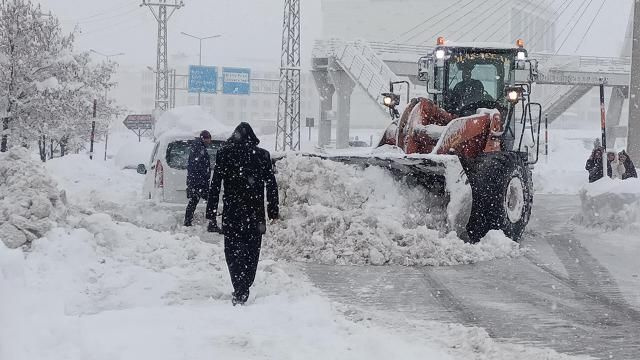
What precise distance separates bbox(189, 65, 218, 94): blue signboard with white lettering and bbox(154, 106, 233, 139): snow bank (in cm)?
3644

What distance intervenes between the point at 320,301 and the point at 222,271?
1655 millimetres

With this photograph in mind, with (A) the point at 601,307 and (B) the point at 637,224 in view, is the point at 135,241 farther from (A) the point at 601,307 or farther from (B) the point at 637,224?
(B) the point at 637,224

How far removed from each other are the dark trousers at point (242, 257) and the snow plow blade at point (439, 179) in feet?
12.8

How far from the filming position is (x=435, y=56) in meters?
12.8

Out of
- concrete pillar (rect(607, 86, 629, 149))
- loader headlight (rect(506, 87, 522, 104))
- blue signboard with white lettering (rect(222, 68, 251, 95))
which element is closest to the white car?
loader headlight (rect(506, 87, 522, 104))

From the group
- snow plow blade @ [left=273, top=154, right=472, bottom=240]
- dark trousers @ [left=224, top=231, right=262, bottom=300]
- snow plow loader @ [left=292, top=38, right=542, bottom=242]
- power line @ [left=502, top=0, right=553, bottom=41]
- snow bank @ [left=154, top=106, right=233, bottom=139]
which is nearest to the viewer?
dark trousers @ [left=224, top=231, right=262, bottom=300]

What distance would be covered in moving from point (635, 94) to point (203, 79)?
39753 millimetres

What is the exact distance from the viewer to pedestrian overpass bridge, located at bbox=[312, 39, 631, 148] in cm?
3809

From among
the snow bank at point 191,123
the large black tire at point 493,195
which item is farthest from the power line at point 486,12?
the large black tire at point 493,195

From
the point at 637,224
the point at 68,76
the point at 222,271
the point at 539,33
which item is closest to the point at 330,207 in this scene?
the point at 222,271

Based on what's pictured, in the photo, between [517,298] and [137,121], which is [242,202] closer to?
[517,298]

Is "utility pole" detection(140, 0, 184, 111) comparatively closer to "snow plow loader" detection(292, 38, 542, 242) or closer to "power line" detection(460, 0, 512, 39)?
"snow plow loader" detection(292, 38, 542, 242)

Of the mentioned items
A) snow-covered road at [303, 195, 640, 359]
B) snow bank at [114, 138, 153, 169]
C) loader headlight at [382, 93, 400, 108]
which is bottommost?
snow bank at [114, 138, 153, 169]

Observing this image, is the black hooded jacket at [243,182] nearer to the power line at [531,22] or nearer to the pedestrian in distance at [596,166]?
the pedestrian in distance at [596,166]
